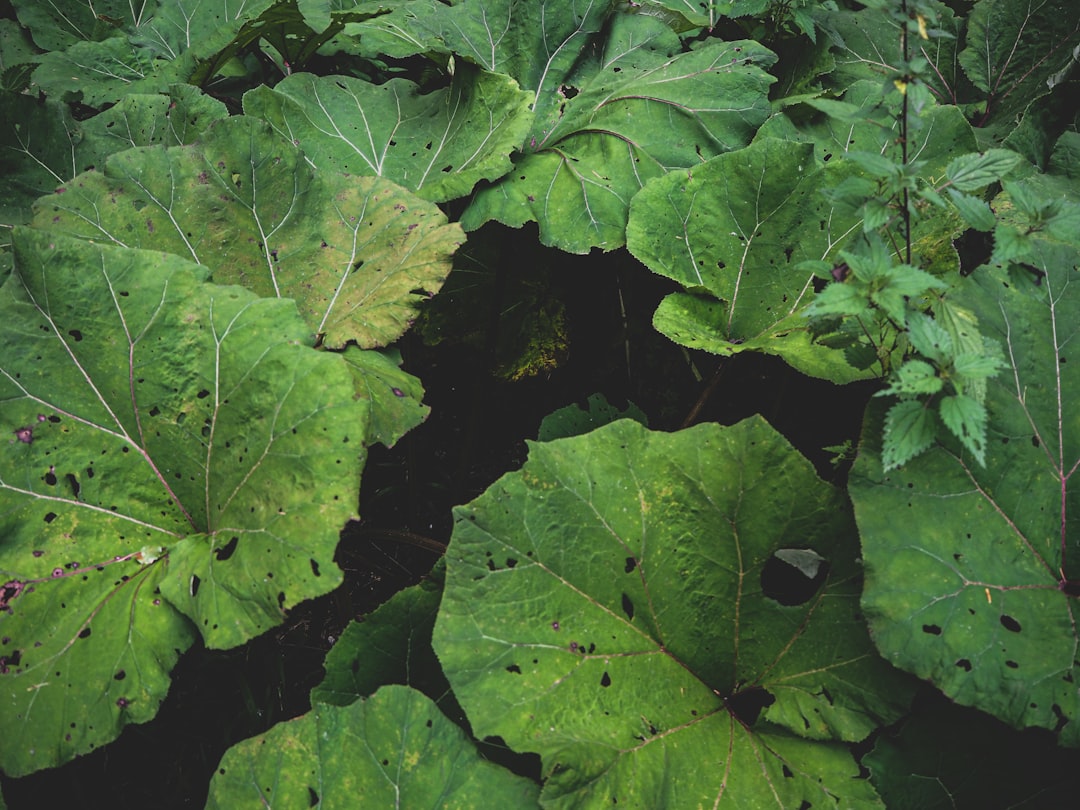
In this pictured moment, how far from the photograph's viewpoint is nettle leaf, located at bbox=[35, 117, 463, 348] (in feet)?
6.68

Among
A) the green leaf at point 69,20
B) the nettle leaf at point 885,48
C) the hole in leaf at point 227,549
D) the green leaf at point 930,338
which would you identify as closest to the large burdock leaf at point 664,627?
the green leaf at point 930,338

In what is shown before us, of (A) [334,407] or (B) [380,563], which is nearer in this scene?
(A) [334,407]

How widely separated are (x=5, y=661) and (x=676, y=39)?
2536 mm

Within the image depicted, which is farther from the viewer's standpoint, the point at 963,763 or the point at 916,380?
the point at 963,763

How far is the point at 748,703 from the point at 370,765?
2.85 ft

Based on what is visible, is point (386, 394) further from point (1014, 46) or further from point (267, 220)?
point (1014, 46)

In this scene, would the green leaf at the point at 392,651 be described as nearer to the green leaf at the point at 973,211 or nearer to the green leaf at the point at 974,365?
the green leaf at the point at 974,365

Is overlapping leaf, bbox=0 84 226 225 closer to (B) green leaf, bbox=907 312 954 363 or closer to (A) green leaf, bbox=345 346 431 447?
(A) green leaf, bbox=345 346 431 447

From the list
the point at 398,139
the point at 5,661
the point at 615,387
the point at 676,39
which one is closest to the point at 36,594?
the point at 5,661

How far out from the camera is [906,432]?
1565 mm

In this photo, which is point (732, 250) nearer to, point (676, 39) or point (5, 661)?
point (676, 39)

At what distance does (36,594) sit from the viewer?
1672 millimetres

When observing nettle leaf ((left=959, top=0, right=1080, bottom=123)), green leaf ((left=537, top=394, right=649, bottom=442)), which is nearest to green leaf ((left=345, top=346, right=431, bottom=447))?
green leaf ((left=537, top=394, right=649, bottom=442))

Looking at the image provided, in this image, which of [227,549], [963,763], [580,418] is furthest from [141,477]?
[963,763]
